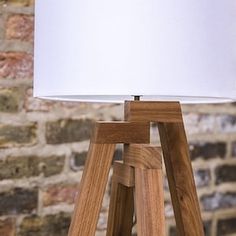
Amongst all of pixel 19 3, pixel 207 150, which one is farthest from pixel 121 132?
pixel 207 150

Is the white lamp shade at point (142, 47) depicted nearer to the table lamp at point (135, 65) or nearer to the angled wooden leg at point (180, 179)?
the table lamp at point (135, 65)

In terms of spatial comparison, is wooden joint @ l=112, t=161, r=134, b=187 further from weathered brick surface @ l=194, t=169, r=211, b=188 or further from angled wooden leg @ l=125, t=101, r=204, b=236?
weathered brick surface @ l=194, t=169, r=211, b=188

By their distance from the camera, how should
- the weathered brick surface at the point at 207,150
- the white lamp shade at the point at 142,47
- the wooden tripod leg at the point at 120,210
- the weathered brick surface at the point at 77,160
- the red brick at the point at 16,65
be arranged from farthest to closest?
the weathered brick surface at the point at 207,150 → the weathered brick surface at the point at 77,160 → the red brick at the point at 16,65 → the wooden tripod leg at the point at 120,210 → the white lamp shade at the point at 142,47

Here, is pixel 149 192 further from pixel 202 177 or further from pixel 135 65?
pixel 202 177

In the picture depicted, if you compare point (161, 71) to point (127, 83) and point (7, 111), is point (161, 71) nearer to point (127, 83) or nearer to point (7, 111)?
point (127, 83)

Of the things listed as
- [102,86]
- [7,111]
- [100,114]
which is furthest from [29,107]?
[102,86]

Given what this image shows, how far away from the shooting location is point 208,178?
1.71 metres

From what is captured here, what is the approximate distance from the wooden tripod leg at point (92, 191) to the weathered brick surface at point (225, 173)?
80 centimetres

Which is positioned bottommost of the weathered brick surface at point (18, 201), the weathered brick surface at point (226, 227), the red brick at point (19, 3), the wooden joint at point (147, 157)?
the weathered brick surface at point (226, 227)

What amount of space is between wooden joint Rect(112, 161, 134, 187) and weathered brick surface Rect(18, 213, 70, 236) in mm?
409

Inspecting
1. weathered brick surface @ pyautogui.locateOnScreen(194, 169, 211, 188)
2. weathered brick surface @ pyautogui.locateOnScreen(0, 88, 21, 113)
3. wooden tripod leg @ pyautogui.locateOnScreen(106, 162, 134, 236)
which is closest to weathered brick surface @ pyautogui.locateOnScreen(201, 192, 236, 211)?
weathered brick surface @ pyautogui.locateOnScreen(194, 169, 211, 188)

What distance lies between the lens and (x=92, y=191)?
1.01 m

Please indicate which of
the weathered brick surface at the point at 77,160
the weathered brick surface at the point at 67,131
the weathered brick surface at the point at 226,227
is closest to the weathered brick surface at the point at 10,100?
the weathered brick surface at the point at 67,131

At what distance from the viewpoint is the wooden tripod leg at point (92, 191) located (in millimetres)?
1003
